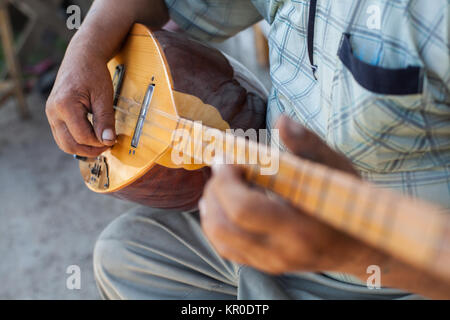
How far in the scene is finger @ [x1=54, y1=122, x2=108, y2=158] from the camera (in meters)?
0.91

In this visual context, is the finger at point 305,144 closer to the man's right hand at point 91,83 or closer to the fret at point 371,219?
the fret at point 371,219

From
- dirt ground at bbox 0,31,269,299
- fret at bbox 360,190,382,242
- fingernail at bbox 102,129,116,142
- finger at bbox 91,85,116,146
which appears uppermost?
finger at bbox 91,85,116,146

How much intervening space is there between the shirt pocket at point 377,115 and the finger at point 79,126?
507 millimetres

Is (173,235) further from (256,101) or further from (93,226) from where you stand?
(93,226)

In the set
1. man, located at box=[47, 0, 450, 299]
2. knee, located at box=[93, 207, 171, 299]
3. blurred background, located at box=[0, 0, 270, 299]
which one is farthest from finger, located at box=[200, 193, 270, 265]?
blurred background, located at box=[0, 0, 270, 299]

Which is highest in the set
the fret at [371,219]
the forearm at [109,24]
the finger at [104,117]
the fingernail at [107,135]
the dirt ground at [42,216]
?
the forearm at [109,24]

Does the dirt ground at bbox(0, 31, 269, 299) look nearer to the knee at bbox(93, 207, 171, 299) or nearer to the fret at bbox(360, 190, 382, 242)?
the knee at bbox(93, 207, 171, 299)

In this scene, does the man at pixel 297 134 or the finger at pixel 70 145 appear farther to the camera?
the finger at pixel 70 145

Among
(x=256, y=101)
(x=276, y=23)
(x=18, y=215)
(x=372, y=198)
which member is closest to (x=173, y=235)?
(x=256, y=101)

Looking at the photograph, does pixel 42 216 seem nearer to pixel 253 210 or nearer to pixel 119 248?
pixel 119 248

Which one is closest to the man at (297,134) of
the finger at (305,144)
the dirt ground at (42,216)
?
the finger at (305,144)

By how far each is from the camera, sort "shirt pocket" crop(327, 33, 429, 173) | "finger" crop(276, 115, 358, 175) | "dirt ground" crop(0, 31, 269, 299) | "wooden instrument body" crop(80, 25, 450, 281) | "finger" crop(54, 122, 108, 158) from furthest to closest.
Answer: "dirt ground" crop(0, 31, 269, 299) < "finger" crop(54, 122, 108, 158) < "wooden instrument body" crop(80, 25, 450, 281) < "shirt pocket" crop(327, 33, 429, 173) < "finger" crop(276, 115, 358, 175)

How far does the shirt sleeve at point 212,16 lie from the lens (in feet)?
3.28

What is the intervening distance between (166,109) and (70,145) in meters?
0.27
